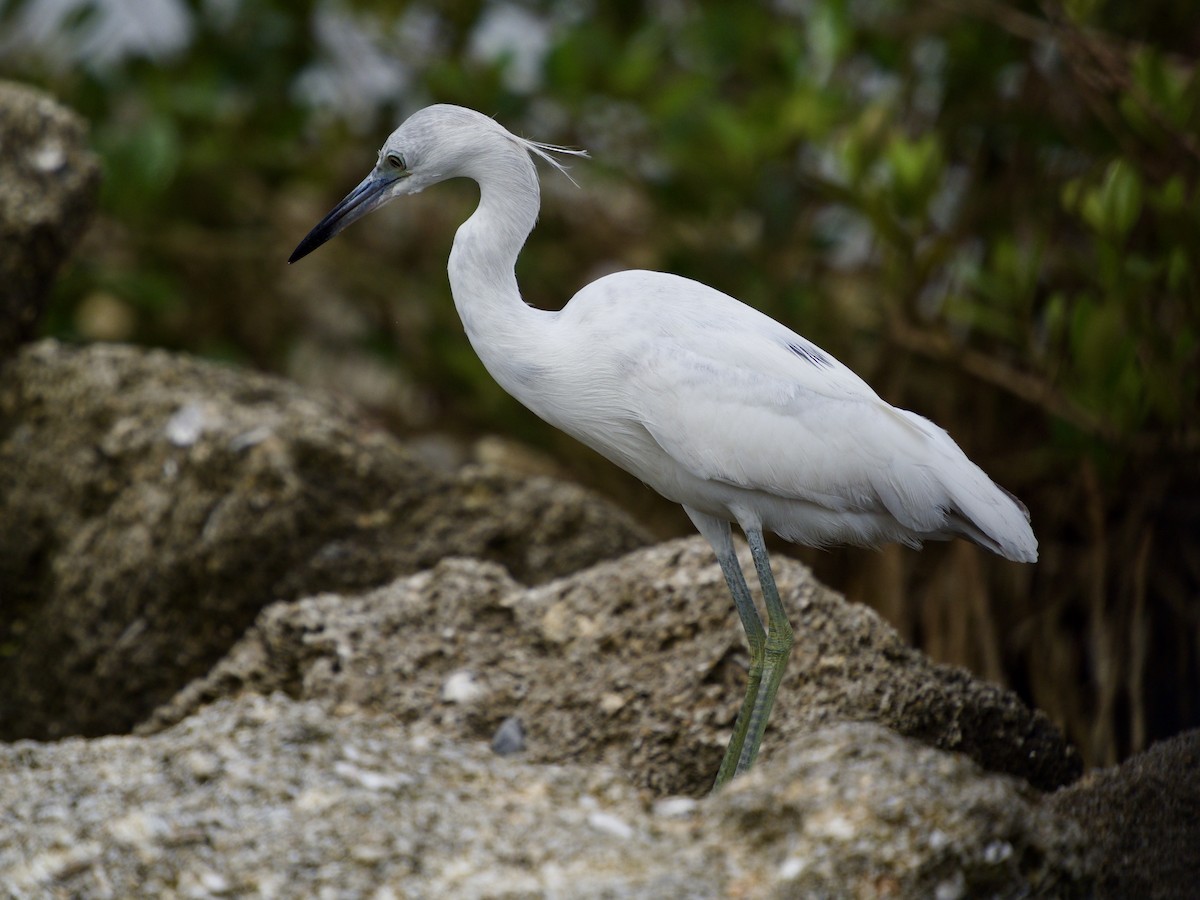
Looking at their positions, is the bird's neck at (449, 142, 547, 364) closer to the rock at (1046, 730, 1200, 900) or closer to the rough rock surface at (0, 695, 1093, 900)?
the rough rock surface at (0, 695, 1093, 900)

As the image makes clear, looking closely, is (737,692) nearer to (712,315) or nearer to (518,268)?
(712,315)

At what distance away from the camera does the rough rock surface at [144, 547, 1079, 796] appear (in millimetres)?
2758

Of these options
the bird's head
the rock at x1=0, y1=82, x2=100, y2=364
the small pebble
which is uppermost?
the bird's head

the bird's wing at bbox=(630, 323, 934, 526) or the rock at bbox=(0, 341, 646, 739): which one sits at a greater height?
the bird's wing at bbox=(630, 323, 934, 526)

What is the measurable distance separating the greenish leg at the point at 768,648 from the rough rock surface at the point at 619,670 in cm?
18

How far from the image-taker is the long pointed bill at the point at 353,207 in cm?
292

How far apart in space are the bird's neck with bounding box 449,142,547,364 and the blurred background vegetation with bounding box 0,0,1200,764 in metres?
1.61

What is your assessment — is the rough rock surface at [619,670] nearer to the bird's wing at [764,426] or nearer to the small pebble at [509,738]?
the small pebble at [509,738]

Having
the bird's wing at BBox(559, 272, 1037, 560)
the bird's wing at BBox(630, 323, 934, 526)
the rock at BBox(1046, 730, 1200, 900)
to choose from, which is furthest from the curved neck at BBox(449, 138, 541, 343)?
the rock at BBox(1046, 730, 1200, 900)

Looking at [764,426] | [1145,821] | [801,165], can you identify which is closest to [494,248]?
[764,426]

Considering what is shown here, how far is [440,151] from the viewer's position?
9.32ft

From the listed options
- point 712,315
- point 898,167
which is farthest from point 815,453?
point 898,167

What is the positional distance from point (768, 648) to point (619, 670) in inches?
14.9

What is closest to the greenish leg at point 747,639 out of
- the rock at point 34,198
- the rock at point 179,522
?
the rock at point 179,522
